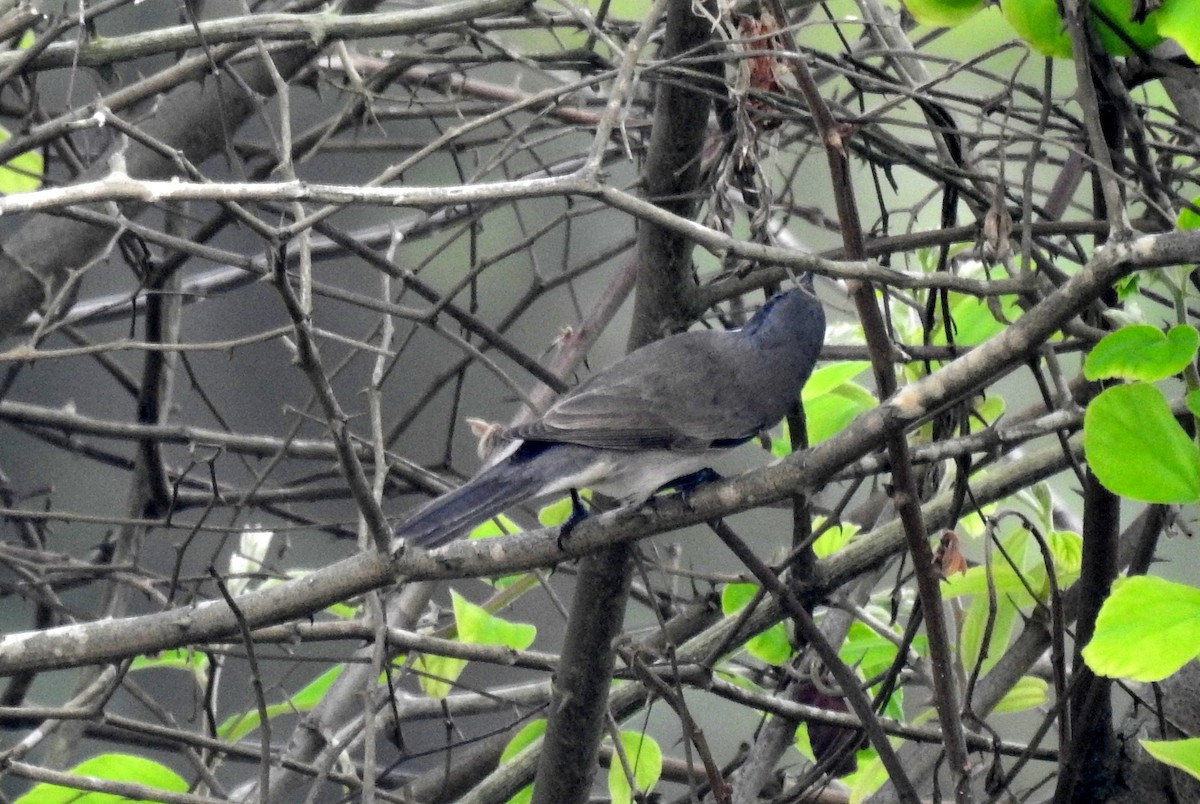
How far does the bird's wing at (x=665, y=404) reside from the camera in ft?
8.99

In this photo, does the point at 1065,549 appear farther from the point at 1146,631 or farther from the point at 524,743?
the point at 524,743

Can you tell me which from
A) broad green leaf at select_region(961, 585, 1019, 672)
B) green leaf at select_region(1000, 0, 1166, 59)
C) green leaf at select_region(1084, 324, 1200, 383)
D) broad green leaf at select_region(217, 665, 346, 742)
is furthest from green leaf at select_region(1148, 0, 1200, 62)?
broad green leaf at select_region(217, 665, 346, 742)

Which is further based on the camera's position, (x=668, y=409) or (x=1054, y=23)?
(x=668, y=409)

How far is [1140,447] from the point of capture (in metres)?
1.34

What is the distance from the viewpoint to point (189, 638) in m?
1.99

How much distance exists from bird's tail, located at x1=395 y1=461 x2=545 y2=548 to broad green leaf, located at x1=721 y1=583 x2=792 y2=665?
47 cm

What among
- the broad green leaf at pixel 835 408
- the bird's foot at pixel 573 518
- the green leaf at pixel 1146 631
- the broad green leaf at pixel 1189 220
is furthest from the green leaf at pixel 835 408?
the green leaf at pixel 1146 631

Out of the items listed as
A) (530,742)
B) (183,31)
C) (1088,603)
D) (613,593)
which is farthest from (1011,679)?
(183,31)

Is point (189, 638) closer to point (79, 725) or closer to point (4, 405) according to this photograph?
point (79, 725)

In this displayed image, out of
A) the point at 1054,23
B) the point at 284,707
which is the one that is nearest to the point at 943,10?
the point at 1054,23

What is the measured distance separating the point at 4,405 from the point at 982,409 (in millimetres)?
2452

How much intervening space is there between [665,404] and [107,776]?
4.77 feet

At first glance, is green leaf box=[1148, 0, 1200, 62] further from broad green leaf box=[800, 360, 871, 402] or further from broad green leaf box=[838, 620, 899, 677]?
broad green leaf box=[838, 620, 899, 677]

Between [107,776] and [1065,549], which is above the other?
[1065,549]
